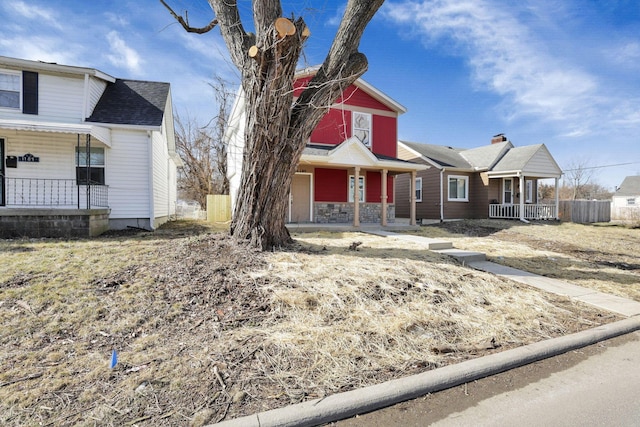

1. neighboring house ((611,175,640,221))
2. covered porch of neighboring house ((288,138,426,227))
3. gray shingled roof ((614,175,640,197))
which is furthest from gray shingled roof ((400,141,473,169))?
gray shingled roof ((614,175,640,197))

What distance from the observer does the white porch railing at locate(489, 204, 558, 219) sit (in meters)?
17.8

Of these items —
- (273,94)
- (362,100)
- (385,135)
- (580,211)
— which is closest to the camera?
(273,94)

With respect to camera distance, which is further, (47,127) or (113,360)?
(47,127)

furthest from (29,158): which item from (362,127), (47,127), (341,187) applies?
(362,127)

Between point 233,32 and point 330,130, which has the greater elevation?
point 330,130

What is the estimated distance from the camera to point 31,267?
485cm

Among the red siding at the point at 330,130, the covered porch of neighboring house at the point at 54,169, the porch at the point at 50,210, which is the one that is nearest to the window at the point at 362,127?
the red siding at the point at 330,130

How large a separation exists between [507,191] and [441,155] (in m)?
4.56

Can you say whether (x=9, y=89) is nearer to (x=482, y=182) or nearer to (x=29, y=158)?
(x=29, y=158)

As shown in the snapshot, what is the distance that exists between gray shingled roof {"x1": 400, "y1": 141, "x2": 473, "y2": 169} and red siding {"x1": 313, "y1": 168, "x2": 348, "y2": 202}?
6.97m

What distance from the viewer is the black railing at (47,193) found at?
9555 mm

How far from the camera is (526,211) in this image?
1791 cm

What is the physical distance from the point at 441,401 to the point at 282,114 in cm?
449

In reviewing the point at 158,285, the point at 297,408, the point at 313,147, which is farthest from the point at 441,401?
the point at 313,147
